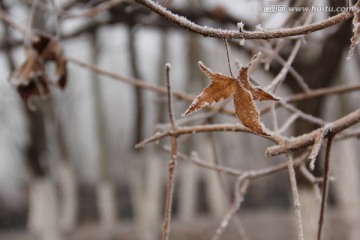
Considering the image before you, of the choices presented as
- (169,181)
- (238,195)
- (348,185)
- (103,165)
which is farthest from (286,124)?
(103,165)

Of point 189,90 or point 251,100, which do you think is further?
point 189,90

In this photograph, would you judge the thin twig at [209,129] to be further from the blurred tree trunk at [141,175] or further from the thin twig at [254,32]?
the blurred tree trunk at [141,175]

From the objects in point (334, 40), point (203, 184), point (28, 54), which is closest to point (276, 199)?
point (203, 184)

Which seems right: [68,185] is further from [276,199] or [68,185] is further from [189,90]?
[276,199]

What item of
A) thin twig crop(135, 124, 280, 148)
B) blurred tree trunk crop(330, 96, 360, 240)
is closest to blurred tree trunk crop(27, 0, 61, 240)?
blurred tree trunk crop(330, 96, 360, 240)

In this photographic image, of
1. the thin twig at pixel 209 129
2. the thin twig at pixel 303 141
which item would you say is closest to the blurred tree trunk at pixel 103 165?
the thin twig at pixel 209 129

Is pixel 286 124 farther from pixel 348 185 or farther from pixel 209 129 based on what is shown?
pixel 348 185
